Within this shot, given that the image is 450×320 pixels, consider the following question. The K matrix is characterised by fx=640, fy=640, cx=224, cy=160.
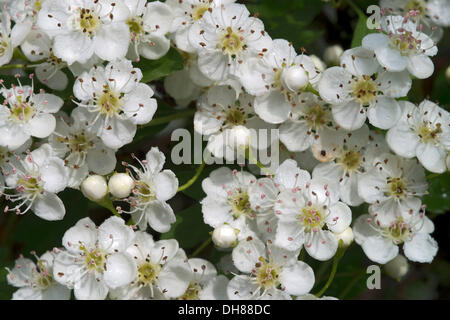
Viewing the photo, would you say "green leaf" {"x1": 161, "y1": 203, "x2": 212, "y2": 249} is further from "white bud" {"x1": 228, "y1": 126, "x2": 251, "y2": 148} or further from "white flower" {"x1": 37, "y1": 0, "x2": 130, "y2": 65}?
"white flower" {"x1": 37, "y1": 0, "x2": 130, "y2": 65}

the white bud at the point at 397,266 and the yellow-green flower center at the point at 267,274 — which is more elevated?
the yellow-green flower center at the point at 267,274

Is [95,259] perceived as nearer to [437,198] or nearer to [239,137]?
[239,137]

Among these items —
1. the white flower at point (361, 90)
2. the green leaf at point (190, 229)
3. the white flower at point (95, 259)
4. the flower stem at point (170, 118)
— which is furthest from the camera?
the flower stem at point (170, 118)

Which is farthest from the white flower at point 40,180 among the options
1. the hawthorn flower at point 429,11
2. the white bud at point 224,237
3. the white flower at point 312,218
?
the hawthorn flower at point 429,11

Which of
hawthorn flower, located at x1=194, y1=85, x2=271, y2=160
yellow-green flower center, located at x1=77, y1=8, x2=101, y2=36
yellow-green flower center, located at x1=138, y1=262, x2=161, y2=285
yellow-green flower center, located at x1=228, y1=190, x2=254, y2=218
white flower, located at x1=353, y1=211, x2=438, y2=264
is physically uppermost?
yellow-green flower center, located at x1=77, y1=8, x2=101, y2=36

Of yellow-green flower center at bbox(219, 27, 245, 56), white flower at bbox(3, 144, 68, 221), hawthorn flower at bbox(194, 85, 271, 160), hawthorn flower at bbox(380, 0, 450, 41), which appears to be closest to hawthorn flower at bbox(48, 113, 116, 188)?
white flower at bbox(3, 144, 68, 221)

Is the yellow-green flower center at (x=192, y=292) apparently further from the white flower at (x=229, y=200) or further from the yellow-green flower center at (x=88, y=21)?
the yellow-green flower center at (x=88, y=21)

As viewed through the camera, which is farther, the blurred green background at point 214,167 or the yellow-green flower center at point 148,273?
the blurred green background at point 214,167
